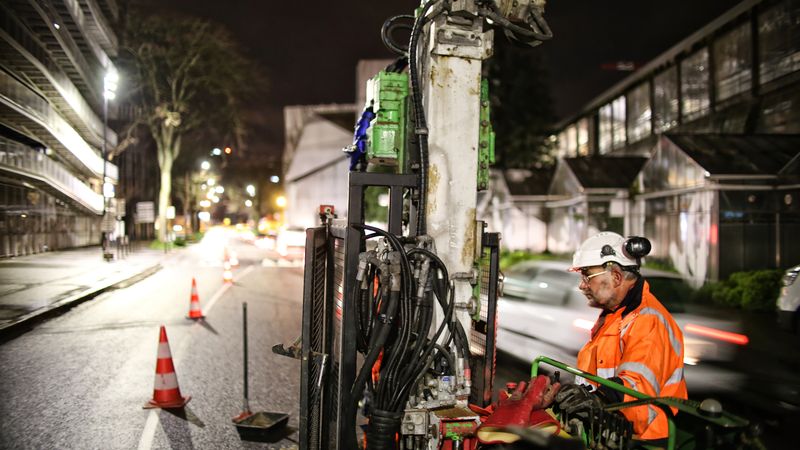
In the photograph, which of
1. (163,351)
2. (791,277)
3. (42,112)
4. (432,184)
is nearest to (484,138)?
(432,184)

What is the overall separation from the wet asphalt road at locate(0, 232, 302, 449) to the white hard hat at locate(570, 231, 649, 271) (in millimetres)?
3281

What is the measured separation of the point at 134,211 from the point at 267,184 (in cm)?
5479

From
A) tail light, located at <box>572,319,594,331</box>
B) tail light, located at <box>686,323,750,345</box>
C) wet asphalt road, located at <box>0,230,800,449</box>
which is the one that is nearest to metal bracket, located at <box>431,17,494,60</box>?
wet asphalt road, located at <box>0,230,800,449</box>

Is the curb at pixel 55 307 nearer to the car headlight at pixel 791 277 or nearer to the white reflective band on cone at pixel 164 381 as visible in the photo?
the white reflective band on cone at pixel 164 381

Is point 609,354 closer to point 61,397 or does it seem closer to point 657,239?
point 61,397

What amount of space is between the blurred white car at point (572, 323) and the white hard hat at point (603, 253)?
398 cm

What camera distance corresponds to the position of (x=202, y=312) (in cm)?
1241

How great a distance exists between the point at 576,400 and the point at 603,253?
0.86 m

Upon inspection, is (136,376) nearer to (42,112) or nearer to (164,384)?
(164,384)

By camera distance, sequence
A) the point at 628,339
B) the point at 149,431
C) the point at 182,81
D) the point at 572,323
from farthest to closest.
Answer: the point at 182,81
the point at 572,323
the point at 149,431
the point at 628,339

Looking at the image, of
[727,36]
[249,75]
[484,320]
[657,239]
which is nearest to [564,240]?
[657,239]

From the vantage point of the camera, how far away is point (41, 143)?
10.4 meters

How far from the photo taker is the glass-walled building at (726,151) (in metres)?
16.1

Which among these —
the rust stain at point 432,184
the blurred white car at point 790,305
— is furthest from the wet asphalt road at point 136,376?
the blurred white car at point 790,305
